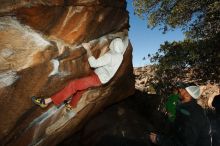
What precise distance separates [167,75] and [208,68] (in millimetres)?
2151

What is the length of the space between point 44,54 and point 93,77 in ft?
5.00

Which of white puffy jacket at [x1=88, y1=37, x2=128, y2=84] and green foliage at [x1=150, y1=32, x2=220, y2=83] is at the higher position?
white puffy jacket at [x1=88, y1=37, x2=128, y2=84]

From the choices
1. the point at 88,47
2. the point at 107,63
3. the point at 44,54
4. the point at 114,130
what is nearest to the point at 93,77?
the point at 107,63

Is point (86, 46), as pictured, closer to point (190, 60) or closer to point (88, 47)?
point (88, 47)

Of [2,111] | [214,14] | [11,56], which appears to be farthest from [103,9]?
[214,14]

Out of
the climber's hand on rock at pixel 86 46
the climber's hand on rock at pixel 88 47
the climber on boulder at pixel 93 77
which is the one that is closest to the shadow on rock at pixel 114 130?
the climber on boulder at pixel 93 77

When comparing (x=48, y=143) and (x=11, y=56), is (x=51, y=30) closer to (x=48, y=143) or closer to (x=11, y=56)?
(x=11, y=56)

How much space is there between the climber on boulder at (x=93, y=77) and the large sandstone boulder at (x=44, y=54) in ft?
1.34

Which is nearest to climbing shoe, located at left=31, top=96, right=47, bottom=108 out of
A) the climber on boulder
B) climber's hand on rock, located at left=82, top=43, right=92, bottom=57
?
the climber on boulder

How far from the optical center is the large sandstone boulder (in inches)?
290

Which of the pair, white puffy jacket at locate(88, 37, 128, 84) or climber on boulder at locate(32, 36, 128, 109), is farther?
white puffy jacket at locate(88, 37, 128, 84)

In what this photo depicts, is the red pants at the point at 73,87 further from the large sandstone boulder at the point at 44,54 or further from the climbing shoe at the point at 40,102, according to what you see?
the large sandstone boulder at the point at 44,54

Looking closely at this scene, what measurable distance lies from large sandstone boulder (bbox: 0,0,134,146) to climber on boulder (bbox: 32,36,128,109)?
41cm

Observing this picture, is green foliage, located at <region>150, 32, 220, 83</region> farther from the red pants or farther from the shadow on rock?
the red pants
